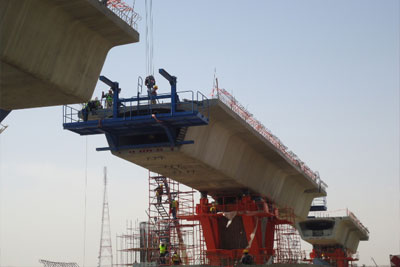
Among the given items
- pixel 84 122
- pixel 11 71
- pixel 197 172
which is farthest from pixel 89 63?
pixel 197 172

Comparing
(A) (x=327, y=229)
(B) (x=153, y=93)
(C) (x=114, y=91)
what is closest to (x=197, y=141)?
(B) (x=153, y=93)

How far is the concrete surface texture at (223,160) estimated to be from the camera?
104ft

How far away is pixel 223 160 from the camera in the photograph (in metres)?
35.3

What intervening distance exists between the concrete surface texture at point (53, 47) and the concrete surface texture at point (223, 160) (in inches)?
337

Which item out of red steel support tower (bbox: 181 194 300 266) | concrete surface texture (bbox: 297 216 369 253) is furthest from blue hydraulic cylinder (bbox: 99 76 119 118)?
concrete surface texture (bbox: 297 216 369 253)

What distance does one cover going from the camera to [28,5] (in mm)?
19500

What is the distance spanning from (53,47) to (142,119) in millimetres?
8781

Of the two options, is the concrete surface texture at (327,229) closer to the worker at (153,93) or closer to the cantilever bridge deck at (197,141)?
the cantilever bridge deck at (197,141)

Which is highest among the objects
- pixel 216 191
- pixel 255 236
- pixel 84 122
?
pixel 84 122

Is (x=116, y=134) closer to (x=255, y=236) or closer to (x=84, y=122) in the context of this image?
(x=84, y=122)

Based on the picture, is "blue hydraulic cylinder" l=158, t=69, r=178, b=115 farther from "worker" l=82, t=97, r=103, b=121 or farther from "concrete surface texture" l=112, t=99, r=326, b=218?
"worker" l=82, t=97, r=103, b=121

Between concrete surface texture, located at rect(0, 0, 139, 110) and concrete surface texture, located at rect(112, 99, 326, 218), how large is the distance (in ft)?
28.0

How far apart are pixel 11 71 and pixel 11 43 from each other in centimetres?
130

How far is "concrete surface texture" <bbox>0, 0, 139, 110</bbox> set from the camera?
1944cm
